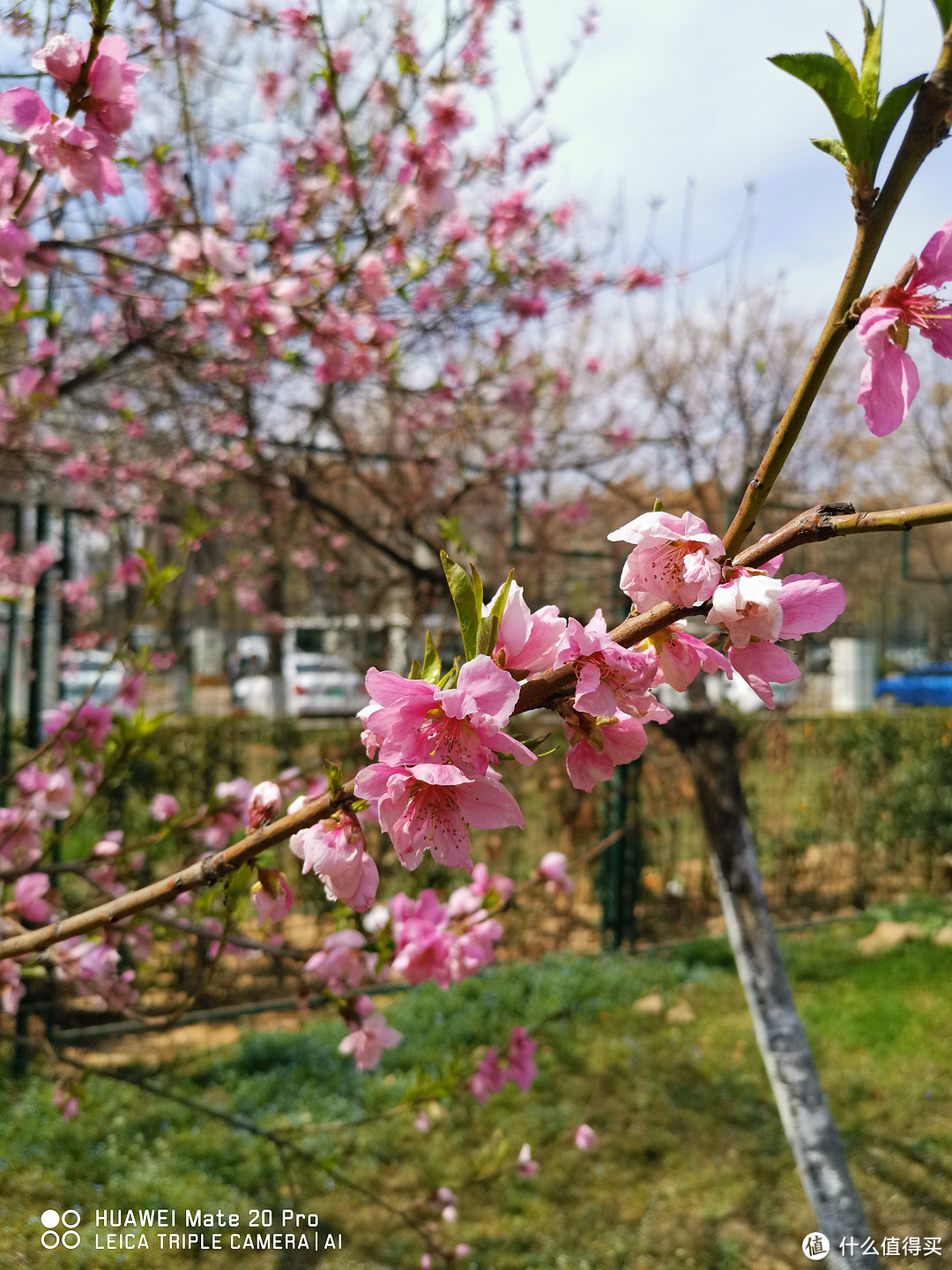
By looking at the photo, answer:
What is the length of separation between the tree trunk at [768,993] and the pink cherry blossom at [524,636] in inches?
68.3

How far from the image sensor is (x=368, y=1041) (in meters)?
1.83

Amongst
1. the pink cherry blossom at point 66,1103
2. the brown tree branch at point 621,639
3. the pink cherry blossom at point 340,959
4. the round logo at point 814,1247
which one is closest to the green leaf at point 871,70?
the brown tree branch at point 621,639

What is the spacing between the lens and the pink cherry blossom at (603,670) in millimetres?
645

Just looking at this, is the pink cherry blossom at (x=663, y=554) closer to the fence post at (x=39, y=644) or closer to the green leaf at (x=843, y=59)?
the green leaf at (x=843, y=59)

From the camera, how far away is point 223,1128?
10.7 feet

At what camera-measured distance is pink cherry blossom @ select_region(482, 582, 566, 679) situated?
2.26 feet

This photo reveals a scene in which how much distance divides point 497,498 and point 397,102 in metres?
4.94

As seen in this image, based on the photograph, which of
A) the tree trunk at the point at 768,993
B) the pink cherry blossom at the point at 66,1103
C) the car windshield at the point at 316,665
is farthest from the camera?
the car windshield at the point at 316,665

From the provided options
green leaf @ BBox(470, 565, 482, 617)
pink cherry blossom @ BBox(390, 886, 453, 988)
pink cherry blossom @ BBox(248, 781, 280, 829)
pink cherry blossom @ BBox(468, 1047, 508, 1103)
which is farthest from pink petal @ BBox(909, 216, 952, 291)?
pink cherry blossom @ BBox(468, 1047, 508, 1103)

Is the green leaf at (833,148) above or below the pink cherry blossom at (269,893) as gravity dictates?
above

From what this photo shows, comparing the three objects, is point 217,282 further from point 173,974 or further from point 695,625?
point 173,974

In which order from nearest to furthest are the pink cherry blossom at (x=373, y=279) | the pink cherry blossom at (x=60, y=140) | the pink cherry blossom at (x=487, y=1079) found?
the pink cherry blossom at (x=60, y=140) → the pink cherry blossom at (x=487, y=1079) → the pink cherry blossom at (x=373, y=279)

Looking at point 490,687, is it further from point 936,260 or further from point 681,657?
point 936,260

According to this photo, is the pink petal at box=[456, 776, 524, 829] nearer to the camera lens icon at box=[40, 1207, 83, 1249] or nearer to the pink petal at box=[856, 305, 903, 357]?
the pink petal at box=[856, 305, 903, 357]
